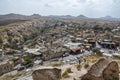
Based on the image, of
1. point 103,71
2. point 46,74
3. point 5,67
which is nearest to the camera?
point 46,74

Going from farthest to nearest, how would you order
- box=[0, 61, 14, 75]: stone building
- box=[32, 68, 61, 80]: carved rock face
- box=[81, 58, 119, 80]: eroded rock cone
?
box=[0, 61, 14, 75]: stone building, box=[81, 58, 119, 80]: eroded rock cone, box=[32, 68, 61, 80]: carved rock face

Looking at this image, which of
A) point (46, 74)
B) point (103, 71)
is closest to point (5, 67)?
point (103, 71)

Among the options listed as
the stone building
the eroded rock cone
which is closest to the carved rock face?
the eroded rock cone

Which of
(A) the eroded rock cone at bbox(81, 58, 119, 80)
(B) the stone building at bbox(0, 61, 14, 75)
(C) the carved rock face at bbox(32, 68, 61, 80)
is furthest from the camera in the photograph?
(B) the stone building at bbox(0, 61, 14, 75)

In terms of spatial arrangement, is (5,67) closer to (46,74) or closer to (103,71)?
(103,71)

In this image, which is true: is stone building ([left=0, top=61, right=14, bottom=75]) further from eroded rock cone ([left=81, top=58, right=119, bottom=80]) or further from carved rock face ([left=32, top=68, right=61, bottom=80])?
carved rock face ([left=32, top=68, right=61, bottom=80])

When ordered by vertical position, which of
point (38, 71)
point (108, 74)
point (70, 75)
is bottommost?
point (70, 75)

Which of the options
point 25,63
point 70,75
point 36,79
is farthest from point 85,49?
point 36,79

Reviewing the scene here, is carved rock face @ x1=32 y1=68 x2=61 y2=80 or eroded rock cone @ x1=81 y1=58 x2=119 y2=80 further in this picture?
eroded rock cone @ x1=81 y1=58 x2=119 y2=80

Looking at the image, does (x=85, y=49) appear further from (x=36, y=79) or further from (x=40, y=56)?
(x=36, y=79)
